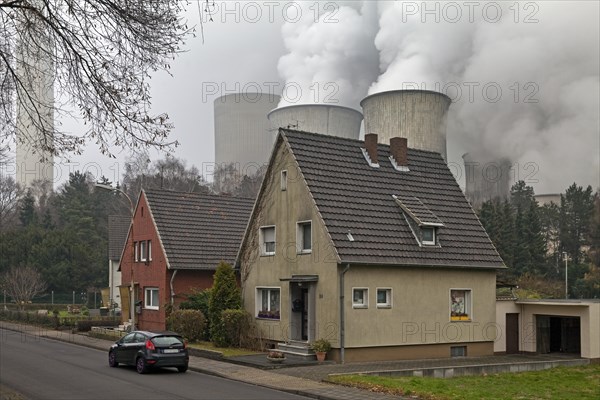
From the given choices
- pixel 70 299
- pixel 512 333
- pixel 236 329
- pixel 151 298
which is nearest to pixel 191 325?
pixel 236 329

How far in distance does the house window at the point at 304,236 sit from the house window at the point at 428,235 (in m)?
4.71

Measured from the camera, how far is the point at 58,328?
42844 mm

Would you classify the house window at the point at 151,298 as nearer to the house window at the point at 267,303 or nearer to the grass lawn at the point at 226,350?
the grass lawn at the point at 226,350

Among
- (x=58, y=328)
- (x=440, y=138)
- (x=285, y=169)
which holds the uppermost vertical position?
(x=440, y=138)

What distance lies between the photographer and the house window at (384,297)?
28205mm

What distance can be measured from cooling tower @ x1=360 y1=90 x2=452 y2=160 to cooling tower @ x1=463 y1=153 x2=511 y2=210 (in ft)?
44.4

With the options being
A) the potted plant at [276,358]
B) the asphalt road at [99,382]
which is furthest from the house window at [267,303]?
the asphalt road at [99,382]

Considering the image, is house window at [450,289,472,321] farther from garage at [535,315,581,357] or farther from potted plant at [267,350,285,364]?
potted plant at [267,350,285,364]

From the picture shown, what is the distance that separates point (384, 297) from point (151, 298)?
16189 mm

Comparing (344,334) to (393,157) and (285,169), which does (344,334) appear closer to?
(285,169)

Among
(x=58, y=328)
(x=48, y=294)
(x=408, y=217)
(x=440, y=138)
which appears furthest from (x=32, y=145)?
(x=48, y=294)

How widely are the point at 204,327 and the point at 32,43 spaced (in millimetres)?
21010

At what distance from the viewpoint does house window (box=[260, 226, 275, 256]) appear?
31500mm

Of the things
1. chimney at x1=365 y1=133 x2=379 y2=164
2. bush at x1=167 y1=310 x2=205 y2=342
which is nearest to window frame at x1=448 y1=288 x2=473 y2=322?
chimney at x1=365 y1=133 x2=379 y2=164
